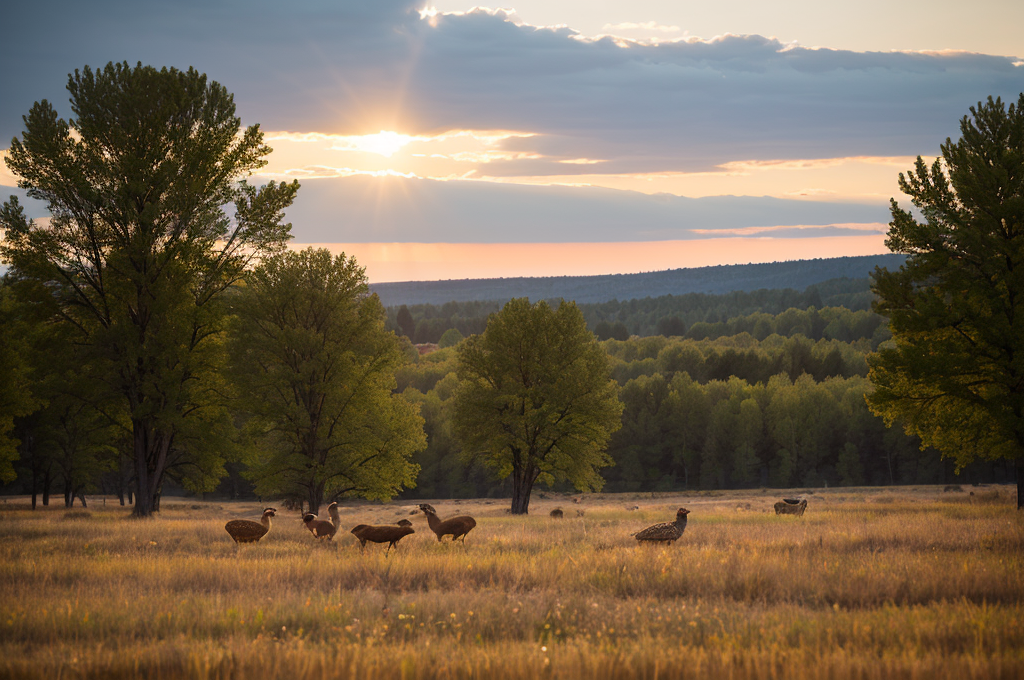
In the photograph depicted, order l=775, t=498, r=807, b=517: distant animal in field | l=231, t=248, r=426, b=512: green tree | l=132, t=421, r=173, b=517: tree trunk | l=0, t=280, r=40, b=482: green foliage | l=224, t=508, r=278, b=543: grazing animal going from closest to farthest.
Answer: l=224, t=508, r=278, b=543: grazing animal, l=132, t=421, r=173, b=517: tree trunk, l=775, t=498, r=807, b=517: distant animal in field, l=231, t=248, r=426, b=512: green tree, l=0, t=280, r=40, b=482: green foliage

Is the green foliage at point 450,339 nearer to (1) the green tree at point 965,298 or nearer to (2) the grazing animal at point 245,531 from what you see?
(1) the green tree at point 965,298

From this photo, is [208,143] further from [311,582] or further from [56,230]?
[311,582]

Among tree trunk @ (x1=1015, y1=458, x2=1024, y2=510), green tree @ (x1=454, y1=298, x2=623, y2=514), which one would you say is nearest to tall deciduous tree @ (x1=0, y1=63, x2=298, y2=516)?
green tree @ (x1=454, y1=298, x2=623, y2=514)

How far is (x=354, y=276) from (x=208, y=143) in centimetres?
784

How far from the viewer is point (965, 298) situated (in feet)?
85.9

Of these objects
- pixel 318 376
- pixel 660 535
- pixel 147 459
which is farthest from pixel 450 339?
pixel 660 535

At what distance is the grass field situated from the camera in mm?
7254

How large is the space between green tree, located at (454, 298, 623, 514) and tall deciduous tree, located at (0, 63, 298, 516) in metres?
15.6

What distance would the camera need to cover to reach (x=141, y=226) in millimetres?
24750

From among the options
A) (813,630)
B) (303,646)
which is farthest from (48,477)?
(813,630)

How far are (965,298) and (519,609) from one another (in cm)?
2339

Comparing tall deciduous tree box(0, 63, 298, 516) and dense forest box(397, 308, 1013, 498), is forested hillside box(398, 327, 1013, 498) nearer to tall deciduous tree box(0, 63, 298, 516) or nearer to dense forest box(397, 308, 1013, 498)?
dense forest box(397, 308, 1013, 498)

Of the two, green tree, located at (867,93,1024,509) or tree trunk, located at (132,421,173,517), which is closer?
green tree, located at (867,93,1024,509)

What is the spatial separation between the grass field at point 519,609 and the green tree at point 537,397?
71.0ft
